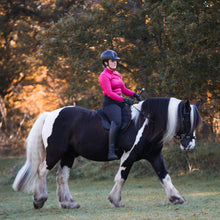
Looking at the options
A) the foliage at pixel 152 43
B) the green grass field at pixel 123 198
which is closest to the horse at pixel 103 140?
the green grass field at pixel 123 198

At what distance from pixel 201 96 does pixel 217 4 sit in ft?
10.3

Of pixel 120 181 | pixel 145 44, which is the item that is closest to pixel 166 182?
pixel 120 181

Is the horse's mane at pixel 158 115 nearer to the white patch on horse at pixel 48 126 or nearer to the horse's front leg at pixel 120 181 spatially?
the horse's front leg at pixel 120 181

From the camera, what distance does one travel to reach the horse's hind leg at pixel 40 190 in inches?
304

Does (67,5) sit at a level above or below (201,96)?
above

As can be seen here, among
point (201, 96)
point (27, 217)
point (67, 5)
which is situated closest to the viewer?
point (27, 217)

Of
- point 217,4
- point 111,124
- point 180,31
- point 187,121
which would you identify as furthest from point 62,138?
point 217,4

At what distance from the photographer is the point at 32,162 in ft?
26.3

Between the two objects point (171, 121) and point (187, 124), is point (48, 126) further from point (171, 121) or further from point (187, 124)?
point (187, 124)

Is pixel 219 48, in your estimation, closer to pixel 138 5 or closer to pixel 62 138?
pixel 138 5

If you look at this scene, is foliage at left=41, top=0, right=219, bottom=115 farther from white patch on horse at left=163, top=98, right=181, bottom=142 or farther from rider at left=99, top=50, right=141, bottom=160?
white patch on horse at left=163, top=98, right=181, bottom=142

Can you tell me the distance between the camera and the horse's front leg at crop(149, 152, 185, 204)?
7230mm

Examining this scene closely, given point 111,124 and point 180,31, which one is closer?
point 111,124

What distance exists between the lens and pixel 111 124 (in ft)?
24.0
